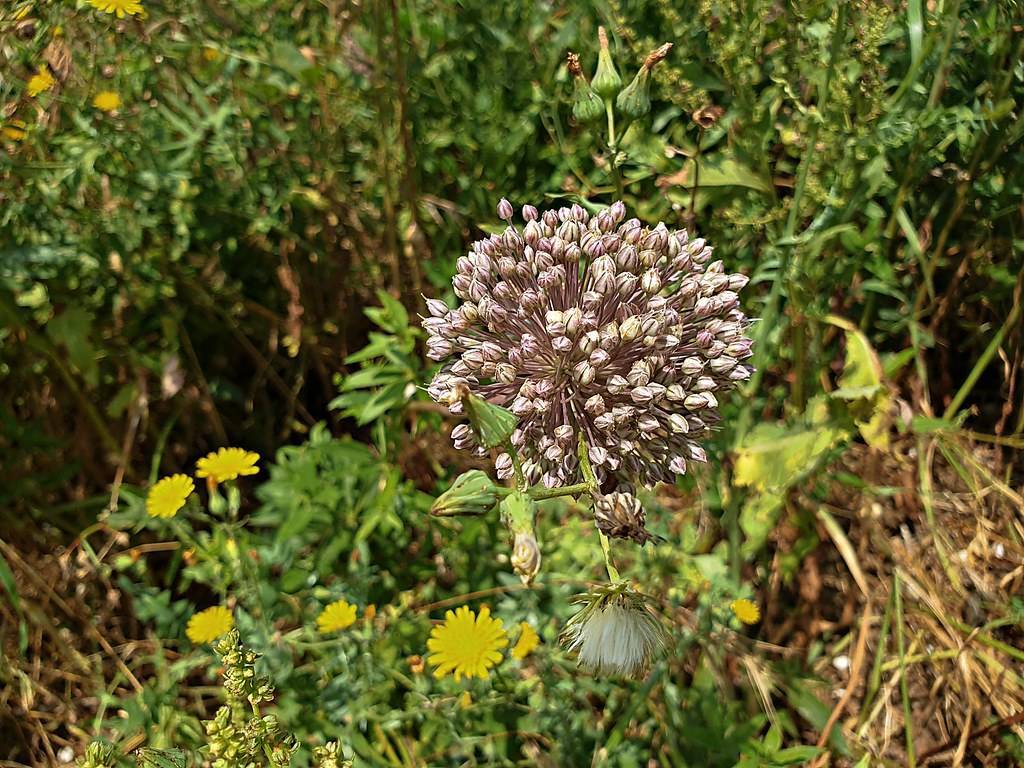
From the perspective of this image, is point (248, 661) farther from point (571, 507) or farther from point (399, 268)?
point (399, 268)

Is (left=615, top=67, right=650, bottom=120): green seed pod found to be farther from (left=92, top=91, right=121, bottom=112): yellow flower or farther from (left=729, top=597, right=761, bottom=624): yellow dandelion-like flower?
(left=92, top=91, right=121, bottom=112): yellow flower

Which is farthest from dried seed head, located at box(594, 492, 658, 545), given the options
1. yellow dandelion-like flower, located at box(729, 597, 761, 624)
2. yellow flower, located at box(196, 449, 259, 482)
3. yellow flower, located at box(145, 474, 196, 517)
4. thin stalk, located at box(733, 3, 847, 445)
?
yellow flower, located at box(145, 474, 196, 517)

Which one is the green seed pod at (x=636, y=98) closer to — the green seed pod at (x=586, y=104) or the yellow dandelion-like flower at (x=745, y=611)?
the green seed pod at (x=586, y=104)

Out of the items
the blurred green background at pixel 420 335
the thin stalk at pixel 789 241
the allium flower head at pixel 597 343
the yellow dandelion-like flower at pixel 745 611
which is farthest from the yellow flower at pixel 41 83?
the yellow dandelion-like flower at pixel 745 611

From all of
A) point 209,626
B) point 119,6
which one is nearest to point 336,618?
point 209,626

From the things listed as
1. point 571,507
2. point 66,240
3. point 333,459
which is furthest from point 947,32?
point 66,240

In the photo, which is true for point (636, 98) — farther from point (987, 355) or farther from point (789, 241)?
point (987, 355)
